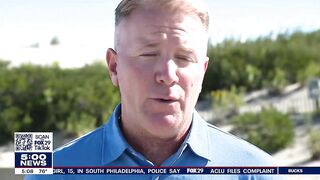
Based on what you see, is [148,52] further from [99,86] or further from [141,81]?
[99,86]

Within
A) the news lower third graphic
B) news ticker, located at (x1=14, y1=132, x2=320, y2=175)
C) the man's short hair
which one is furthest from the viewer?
the news lower third graphic

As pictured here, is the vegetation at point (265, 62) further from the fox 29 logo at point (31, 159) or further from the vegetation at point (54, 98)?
the fox 29 logo at point (31, 159)

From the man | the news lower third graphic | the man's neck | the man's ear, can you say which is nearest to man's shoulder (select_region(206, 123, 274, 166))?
the man

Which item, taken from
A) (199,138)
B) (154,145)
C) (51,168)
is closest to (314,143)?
(199,138)

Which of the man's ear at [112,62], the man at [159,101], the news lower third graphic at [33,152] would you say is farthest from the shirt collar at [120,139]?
the news lower third graphic at [33,152]

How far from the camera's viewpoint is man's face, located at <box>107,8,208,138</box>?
6.01 ft

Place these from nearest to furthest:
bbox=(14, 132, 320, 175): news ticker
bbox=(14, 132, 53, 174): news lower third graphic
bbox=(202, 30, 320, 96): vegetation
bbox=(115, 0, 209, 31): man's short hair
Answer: bbox=(115, 0, 209, 31): man's short hair
bbox=(14, 132, 320, 175): news ticker
bbox=(14, 132, 53, 174): news lower third graphic
bbox=(202, 30, 320, 96): vegetation

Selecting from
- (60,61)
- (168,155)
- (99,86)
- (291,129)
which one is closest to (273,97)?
(291,129)

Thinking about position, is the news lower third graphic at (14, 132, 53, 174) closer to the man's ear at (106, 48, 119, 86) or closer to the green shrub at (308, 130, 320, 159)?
the man's ear at (106, 48, 119, 86)

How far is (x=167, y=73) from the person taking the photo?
6.04 feet

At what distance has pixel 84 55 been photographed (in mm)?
2072

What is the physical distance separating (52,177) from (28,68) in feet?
1.46

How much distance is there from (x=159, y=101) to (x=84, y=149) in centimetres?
29

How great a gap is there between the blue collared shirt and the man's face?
8 cm
